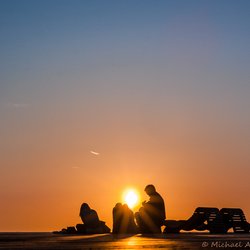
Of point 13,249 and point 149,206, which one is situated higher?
point 149,206

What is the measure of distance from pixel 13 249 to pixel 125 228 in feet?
55.2

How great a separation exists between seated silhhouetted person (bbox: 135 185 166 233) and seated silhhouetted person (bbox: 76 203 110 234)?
8.26ft

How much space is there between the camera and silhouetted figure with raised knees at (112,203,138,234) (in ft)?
81.7

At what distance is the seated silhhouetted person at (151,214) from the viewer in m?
23.9

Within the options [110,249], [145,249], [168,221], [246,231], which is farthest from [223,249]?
[246,231]

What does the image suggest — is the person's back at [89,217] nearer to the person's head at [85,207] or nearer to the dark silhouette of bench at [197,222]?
the person's head at [85,207]

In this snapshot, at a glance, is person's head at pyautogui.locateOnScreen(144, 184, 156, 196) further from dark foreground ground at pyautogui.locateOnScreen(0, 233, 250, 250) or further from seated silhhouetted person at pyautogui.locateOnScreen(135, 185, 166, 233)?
dark foreground ground at pyautogui.locateOnScreen(0, 233, 250, 250)

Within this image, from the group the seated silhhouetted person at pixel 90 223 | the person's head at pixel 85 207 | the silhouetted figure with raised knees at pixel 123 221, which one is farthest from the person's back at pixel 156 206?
the person's head at pixel 85 207

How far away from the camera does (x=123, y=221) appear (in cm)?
2497

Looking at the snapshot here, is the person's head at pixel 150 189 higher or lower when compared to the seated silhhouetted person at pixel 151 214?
higher

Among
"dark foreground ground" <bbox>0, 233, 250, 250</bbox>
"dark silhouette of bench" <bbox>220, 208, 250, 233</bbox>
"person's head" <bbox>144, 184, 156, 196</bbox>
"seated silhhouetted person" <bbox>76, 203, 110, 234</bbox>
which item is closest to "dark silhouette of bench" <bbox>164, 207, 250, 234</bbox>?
"dark silhouette of bench" <bbox>220, 208, 250, 233</bbox>

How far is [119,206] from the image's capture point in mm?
25781

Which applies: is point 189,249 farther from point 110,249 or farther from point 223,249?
point 110,249

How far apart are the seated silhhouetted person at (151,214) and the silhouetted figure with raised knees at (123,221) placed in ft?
2.64
